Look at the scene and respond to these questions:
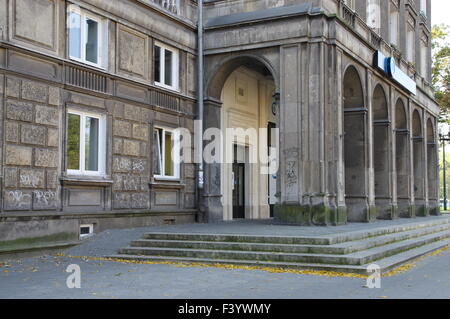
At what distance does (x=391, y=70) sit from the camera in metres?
25.1

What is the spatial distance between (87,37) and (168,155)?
4.80 m

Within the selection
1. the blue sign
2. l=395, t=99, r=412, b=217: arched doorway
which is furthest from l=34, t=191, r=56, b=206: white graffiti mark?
l=395, t=99, r=412, b=217: arched doorway

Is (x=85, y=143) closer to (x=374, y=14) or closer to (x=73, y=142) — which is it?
(x=73, y=142)

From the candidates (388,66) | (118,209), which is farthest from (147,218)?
(388,66)

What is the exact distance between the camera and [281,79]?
19.2m

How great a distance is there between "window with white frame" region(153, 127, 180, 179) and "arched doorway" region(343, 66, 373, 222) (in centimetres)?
698

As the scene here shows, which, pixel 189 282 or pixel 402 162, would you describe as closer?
pixel 189 282

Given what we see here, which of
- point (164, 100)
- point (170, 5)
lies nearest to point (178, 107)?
point (164, 100)

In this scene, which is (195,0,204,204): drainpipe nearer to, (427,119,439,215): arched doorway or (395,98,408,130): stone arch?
(395,98,408,130): stone arch

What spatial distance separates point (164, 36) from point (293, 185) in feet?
20.2

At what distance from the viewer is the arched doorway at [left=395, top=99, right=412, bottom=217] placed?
2894cm

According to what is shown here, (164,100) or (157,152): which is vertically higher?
(164,100)

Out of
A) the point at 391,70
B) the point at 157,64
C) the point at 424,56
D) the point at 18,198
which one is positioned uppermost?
the point at 424,56

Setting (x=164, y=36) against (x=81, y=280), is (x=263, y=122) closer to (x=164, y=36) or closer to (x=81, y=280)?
(x=164, y=36)
